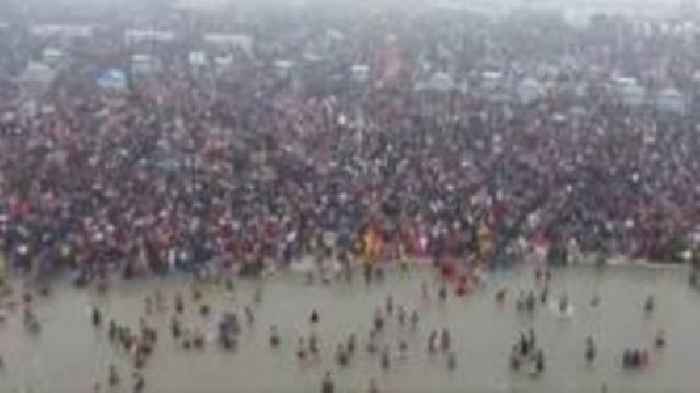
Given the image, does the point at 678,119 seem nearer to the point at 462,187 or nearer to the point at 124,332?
the point at 462,187

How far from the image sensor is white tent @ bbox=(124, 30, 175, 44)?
208ft

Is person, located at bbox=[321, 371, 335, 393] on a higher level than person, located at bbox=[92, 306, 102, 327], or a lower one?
lower

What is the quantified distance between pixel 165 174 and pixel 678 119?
16.8 metres

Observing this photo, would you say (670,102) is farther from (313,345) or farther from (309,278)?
(313,345)

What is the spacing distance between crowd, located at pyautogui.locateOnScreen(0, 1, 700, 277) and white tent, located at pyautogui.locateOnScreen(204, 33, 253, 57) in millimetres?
5173

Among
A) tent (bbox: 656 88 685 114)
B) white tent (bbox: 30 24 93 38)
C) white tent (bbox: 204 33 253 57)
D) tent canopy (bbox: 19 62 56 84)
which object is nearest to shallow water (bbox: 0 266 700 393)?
tent (bbox: 656 88 685 114)

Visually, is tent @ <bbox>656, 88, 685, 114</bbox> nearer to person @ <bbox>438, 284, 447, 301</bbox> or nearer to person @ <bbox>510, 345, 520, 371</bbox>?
person @ <bbox>438, 284, 447, 301</bbox>

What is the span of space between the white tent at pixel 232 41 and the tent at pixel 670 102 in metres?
17.5

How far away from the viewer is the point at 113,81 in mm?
50719

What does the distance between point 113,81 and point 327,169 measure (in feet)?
45.5

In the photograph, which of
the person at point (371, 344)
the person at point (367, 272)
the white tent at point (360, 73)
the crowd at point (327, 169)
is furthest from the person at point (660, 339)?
the white tent at point (360, 73)

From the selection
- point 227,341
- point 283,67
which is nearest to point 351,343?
point 227,341

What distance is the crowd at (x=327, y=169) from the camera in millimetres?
33750

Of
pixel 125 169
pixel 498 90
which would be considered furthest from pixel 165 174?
pixel 498 90
